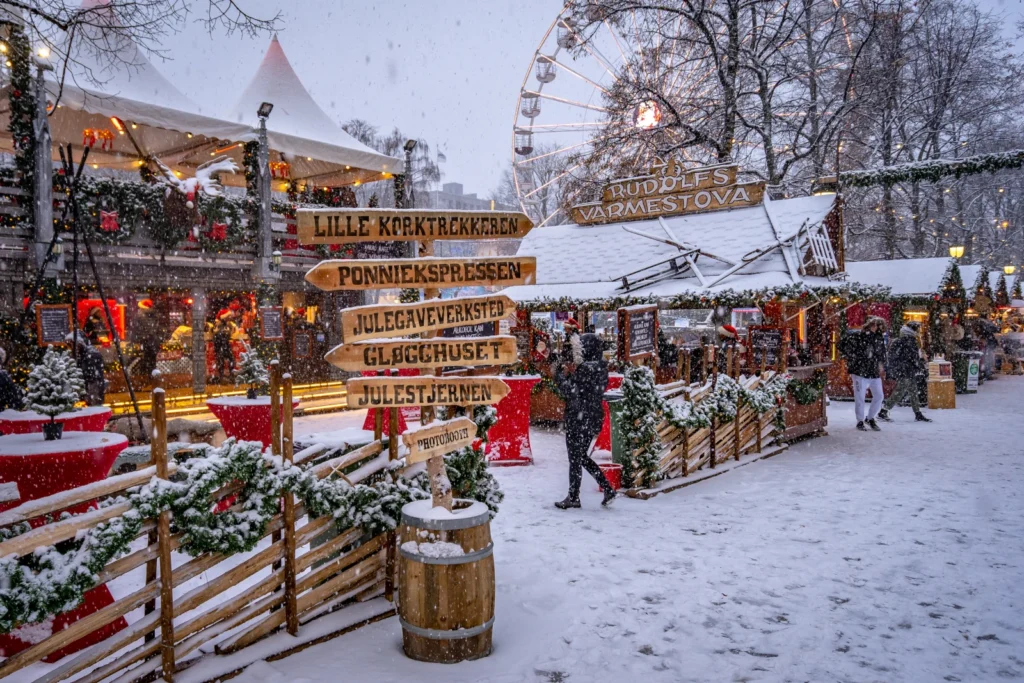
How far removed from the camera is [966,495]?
288 inches

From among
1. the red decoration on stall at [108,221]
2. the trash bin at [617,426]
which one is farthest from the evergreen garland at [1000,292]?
the red decoration on stall at [108,221]

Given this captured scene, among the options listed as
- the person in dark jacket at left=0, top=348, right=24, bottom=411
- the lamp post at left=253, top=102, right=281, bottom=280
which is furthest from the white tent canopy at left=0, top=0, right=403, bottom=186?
the person in dark jacket at left=0, top=348, right=24, bottom=411

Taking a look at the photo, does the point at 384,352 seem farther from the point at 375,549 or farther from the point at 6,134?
the point at 6,134

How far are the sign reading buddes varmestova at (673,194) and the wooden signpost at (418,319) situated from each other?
420 inches

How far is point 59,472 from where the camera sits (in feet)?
13.7

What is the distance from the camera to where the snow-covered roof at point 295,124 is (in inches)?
630

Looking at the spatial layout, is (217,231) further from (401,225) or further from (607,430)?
(401,225)

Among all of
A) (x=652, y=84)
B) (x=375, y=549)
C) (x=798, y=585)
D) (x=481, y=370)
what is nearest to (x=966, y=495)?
(x=798, y=585)

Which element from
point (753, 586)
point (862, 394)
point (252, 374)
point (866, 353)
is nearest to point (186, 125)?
point (252, 374)

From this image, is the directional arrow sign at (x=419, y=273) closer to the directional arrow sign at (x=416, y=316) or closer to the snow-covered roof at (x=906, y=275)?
the directional arrow sign at (x=416, y=316)

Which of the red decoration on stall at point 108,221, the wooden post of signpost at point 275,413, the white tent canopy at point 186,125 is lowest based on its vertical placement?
the wooden post of signpost at point 275,413

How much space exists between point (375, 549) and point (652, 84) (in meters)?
18.1

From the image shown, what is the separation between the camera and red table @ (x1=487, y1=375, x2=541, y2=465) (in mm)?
9133

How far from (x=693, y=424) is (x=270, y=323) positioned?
A: 1006 centimetres
